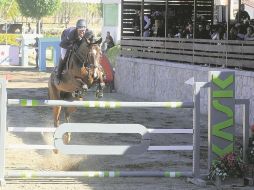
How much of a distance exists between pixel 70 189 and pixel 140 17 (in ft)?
64.9

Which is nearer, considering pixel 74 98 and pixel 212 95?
pixel 212 95

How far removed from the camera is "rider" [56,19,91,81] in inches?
566

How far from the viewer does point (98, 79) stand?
13.6 m

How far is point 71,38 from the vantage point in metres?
14.7

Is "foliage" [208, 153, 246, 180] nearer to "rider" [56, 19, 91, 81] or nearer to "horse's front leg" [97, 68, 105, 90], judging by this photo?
"horse's front leg" [97, 68, 105, 90]

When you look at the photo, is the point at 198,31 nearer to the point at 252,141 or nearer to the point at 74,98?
the point at 74,98

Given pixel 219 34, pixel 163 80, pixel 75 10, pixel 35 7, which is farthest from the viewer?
pixel 75 10

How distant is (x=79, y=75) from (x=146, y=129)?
10.6 ft

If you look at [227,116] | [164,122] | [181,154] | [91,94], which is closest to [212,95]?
[227,116]

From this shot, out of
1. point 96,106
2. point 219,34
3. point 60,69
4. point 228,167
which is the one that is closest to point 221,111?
point 228,167

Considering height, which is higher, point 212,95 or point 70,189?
point 212,95

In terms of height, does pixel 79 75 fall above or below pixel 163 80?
above

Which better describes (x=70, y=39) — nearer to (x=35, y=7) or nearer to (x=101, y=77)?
(x=101, y=77)

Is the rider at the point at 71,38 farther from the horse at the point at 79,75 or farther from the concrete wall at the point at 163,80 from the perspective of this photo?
the concrete wall at the point at 163,80
